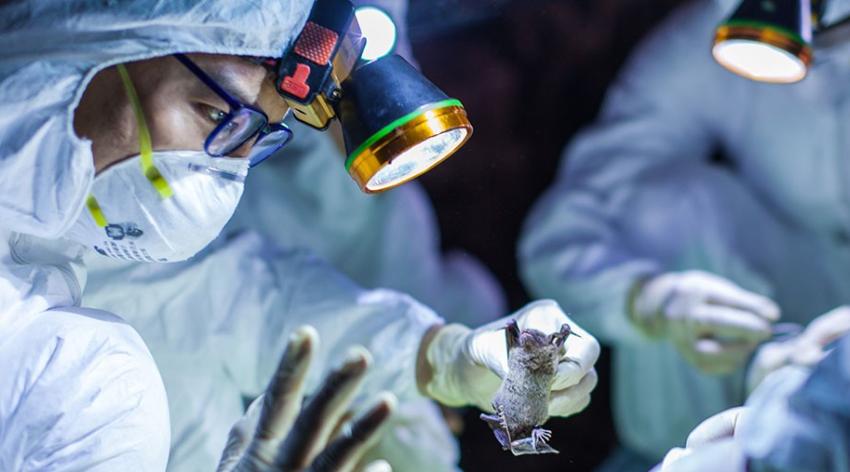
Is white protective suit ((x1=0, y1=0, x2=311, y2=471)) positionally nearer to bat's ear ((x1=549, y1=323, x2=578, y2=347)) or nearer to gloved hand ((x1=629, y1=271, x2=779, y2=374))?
bat's ear ((x1=549, y1=323, x2=578, y2=347))

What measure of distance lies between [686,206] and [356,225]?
0.95 meters

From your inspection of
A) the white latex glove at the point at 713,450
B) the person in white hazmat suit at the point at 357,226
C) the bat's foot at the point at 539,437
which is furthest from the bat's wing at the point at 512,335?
the person in white hazmat suit at the point at 357,226

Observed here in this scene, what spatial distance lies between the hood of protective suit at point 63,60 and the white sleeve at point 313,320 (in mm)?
561

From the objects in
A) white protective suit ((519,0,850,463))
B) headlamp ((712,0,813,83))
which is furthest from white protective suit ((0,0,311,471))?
white protective suit ((519,0,850,463))

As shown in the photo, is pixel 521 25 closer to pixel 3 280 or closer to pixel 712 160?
pixel 712 160

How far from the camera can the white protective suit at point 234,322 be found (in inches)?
68.6

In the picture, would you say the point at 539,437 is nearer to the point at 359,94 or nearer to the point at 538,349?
the point at 538,349

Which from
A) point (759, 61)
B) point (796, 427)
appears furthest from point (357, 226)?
point (796, 427)

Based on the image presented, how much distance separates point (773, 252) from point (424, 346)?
4.77 ft

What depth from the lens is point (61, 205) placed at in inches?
51.3

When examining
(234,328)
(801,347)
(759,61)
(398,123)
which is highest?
→ (398,123)

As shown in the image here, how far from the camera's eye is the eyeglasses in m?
1.36

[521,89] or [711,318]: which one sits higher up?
[521,89]

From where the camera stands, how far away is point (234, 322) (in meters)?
1.83
